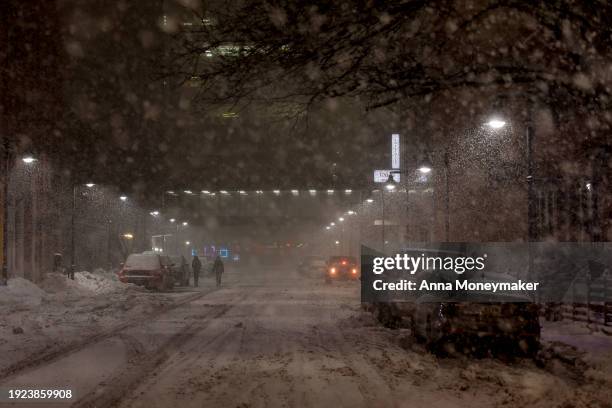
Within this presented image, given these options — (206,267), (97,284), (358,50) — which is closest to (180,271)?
(97,284)

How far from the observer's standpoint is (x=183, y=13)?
37.4 ft

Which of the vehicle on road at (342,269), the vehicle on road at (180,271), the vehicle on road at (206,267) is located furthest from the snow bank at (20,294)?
the vehicle on road at (206,267)

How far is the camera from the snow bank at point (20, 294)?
22.5m

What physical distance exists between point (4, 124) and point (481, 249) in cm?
1969

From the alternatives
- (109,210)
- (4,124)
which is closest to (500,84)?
(4,124)

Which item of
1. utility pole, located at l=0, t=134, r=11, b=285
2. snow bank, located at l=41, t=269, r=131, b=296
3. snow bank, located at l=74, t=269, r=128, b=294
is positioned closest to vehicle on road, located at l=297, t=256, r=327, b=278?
snow bank, located at l=74, t=269, r=128, b=294

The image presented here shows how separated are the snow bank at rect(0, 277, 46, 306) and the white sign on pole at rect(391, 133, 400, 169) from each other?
33.9 meters

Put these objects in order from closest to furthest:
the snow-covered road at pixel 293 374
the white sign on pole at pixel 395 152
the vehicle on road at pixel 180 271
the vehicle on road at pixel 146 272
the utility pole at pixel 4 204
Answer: the snow-covered road at pixel 293 374
the utility pole at pixel 4 204
the vehicle on road at pixel 146 272
the vehicle on road at pixel 180 271
the white sign on pole at pixel 395 152

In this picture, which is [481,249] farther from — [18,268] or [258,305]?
[18,268]

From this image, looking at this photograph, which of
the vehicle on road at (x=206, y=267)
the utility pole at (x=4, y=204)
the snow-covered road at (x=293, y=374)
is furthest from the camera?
the vehicle on road at (x=206, y=267)

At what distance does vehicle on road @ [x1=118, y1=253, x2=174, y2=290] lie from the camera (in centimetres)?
3312

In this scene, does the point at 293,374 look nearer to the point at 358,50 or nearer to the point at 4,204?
the point at 358,50

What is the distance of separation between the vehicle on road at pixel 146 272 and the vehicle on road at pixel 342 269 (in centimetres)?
1200

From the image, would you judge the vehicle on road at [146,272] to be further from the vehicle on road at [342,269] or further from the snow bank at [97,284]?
the vehicle on road at [342,269]
